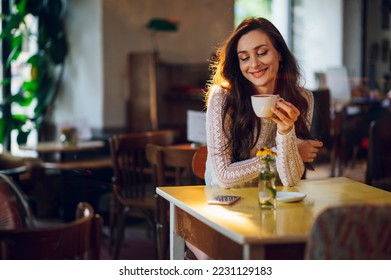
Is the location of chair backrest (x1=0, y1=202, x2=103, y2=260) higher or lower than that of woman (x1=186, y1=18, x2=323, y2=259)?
lower

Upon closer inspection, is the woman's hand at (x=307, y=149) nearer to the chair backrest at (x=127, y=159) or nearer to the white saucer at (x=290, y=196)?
the white saucer at (x=290, y=196)

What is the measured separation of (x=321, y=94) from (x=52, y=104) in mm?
2491

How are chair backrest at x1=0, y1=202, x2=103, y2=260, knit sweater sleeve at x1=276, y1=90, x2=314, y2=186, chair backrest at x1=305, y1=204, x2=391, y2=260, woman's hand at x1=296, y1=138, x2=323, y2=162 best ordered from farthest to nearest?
woman's hand at x1=296, y1=138, x2=323, y2=162, knit sweater sleeve at x1=276, y1=90, x2=314, y2=186, chair backrest at x1=0, y1=202, x2=103, y2=260, chair backrest at x1=305, y1=204, x2=391, y2=260

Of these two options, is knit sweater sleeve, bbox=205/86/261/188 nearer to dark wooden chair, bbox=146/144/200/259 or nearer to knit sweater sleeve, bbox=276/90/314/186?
knit sweater sleeve, bbox=276/90/314/186

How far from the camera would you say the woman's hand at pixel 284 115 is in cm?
254

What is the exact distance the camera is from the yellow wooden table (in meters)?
1.99

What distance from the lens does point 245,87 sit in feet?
9.54

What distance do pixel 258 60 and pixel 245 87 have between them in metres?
0.13

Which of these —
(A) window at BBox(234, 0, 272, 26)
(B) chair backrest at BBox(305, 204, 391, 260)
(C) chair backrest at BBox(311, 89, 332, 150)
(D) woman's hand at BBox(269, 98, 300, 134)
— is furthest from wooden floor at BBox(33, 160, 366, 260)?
(A) window at BBox(234, 0, 272, 26)

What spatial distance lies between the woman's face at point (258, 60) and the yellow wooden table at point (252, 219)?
1.36 ft

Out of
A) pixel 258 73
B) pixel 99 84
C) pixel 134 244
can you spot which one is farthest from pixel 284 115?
pixel 99 84

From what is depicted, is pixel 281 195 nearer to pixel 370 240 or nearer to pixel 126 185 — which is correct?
pixel 370 240

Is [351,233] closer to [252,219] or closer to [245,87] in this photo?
[252,219]
